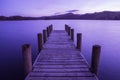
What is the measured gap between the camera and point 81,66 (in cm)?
580

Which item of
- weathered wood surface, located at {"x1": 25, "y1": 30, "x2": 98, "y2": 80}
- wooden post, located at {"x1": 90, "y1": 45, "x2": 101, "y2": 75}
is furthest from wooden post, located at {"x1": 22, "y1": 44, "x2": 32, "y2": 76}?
wooden post, located at {"x1": 90, "y1": 45, "x2": 101, "y2": 75}

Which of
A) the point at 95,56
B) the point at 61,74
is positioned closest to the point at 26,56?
the point at 61,74

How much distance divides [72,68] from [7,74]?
222 inches

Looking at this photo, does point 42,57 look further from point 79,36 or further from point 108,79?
point 108,79

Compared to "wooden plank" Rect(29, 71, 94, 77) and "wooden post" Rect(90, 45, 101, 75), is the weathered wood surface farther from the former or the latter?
"wooden post" Rect(90, 45, 101, 75)

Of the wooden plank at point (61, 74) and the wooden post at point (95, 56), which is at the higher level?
the wooden post at point (95, 56)

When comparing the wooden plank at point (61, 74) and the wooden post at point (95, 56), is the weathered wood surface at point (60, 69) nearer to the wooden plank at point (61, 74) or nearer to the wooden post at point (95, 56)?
the wooden plank at point (61, 74)

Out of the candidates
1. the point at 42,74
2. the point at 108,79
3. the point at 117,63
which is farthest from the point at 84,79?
the point at 117,63

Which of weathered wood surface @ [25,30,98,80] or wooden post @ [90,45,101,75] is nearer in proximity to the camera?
weathered wood surface @ [25,30,98,80]

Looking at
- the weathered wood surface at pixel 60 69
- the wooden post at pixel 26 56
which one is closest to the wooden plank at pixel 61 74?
the weathered wood surface at pixel 60 69

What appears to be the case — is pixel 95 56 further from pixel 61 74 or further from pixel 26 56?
pixel 26 56

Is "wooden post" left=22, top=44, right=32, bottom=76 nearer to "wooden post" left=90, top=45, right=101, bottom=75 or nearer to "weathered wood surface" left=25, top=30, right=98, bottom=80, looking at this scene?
"weathered wood surface" left=25, top=30, right=98, bottom=80

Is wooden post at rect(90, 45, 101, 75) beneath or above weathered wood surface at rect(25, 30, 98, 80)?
above

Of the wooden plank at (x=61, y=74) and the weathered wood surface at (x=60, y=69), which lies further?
the wooden plank at (x=61, y=74)
